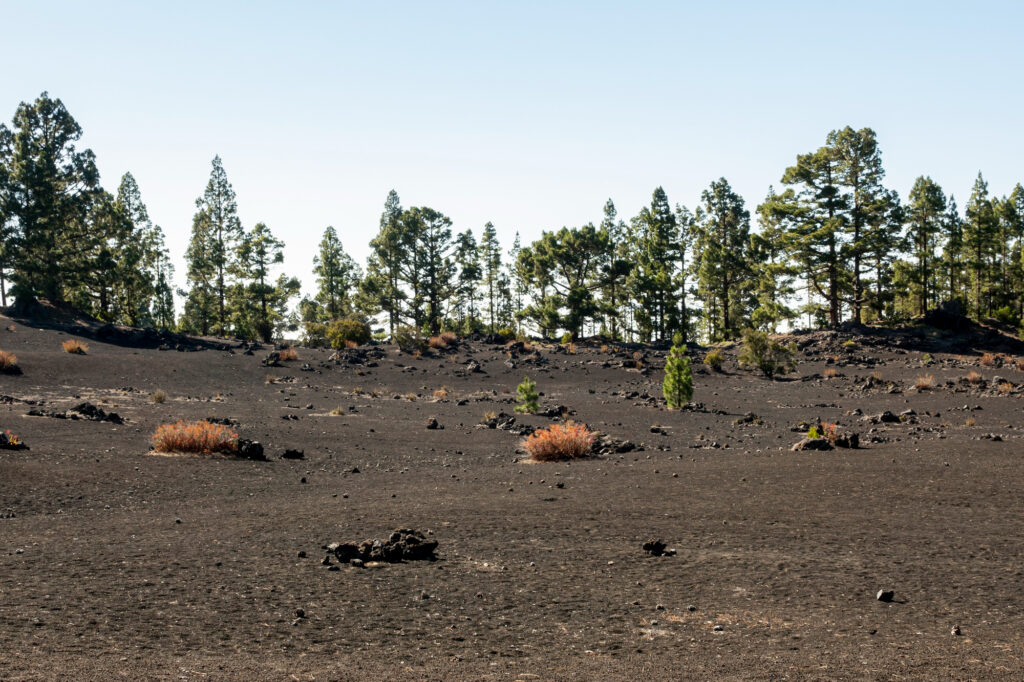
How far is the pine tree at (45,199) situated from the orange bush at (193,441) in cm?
4139

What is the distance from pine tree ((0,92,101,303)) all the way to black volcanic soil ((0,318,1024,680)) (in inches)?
1397

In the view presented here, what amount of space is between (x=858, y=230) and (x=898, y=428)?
3790 centimetres

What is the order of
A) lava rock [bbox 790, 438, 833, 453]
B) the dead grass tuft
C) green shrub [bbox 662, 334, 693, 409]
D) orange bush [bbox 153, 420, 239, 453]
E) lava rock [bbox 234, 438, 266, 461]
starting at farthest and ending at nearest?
the dead grass tuft
green shrub [bbox 662, 334, 693, 409]
lava rock [bbox 790, 438, 833, 453]
lava rock [bbox 234, 438, 266, 461]
orange bush [bbox 153, 420, 239, 453]

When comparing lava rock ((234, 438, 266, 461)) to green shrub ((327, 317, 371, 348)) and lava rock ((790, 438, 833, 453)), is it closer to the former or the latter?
lava rock ((790, 438, 833, 453))

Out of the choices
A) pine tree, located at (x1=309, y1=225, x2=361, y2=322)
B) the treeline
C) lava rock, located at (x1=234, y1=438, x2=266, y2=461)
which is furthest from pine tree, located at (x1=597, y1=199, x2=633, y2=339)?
lava rock, located at (x1=234, y1=438, x2=266, y2=461)

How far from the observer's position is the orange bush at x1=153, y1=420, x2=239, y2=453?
14.8 metres

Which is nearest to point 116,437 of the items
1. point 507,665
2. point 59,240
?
point 507,665

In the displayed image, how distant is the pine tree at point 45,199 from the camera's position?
48312 mm

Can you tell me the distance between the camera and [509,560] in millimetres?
7422

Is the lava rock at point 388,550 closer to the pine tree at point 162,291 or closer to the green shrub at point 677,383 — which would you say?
the green shrub at point 677,383

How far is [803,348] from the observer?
49.1 m

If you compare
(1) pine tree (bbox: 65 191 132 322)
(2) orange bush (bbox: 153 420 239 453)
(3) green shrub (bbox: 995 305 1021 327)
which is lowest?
(2) orange bush (bbox: 153 420 239 453)

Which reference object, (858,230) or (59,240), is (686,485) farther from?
(59,240)

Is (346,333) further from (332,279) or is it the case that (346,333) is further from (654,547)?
(654,547)
